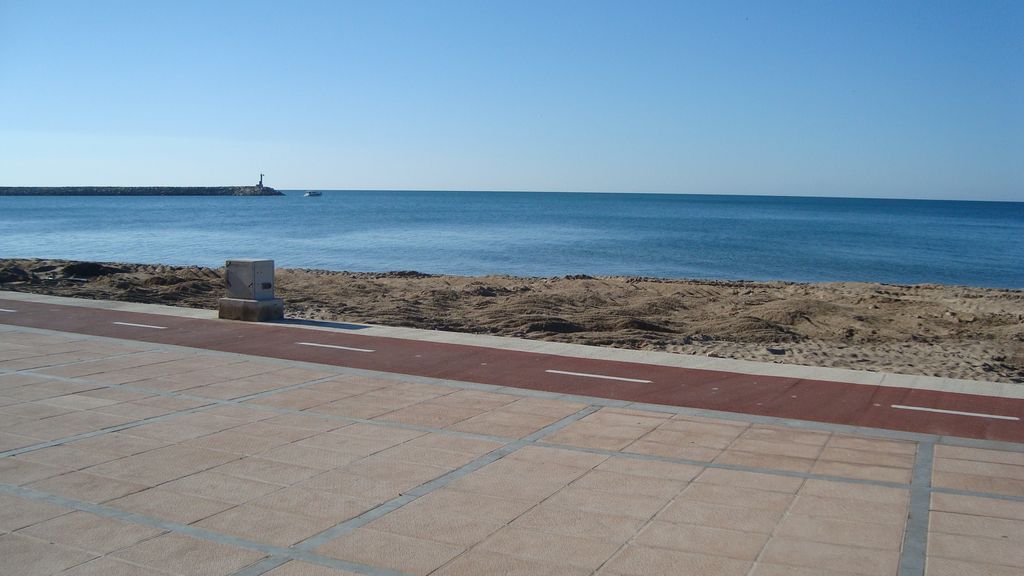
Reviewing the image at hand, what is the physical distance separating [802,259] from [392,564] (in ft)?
161

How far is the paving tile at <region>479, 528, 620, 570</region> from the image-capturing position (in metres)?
5.46

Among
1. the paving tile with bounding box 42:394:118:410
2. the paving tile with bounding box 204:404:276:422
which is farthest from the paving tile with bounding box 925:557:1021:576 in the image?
the paving tile with bounding box 42:394:118:410

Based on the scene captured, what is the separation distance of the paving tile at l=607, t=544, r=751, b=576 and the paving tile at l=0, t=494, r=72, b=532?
12.6 ft

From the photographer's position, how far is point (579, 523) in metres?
6.08

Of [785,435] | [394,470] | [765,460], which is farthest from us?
[785,435]

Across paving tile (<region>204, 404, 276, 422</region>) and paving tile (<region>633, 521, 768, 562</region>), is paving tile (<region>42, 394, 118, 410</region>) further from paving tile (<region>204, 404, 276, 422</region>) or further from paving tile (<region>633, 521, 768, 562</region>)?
paving tile (<region>633, 521, 768, 562</region>)

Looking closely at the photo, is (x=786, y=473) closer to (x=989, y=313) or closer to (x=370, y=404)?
(x=370, y=404)

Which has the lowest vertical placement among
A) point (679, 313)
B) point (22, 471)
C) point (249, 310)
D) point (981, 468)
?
point (679, 313)

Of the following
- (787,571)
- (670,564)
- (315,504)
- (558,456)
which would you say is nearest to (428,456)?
(558,456)


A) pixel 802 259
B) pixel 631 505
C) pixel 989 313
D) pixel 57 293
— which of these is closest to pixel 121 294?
pixel 57 293

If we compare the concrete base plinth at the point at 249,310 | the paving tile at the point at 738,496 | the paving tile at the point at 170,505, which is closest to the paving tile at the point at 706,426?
the paving tile at the point at 738,496

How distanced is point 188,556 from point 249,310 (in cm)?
1032

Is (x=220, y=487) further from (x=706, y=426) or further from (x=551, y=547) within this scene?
(x=706, y=426)

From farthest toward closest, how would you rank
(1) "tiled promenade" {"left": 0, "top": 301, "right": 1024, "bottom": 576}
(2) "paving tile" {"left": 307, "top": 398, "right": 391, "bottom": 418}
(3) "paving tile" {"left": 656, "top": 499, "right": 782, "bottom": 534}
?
1. (2) "paving tile" {"left": 307, "top": 398, "right": 391, "bottom": 418}
2. (3) "paving tile" {"left": 656, "top": 499, "right": 782, "bottom": 534}
3. (1) "tiled promenade" {"left": 0, "top": 301, "right": 1024, "bottom": 576}
